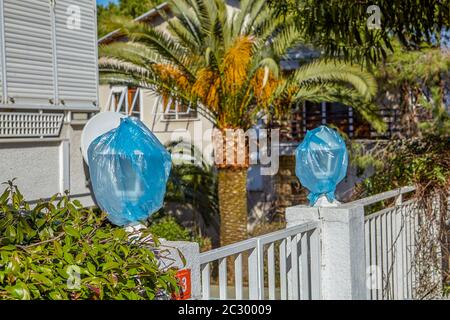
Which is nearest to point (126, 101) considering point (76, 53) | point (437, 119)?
point (76, 53)

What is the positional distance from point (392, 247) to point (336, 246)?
150cm

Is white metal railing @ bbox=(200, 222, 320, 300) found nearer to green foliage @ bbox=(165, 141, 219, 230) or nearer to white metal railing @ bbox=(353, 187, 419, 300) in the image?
white metal railing @ bbox=(353, 187, 419, 300)

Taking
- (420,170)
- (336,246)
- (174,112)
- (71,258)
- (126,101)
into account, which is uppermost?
(126,101)

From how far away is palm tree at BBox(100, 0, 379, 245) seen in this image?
1266cm

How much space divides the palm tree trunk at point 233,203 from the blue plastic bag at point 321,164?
8.43m

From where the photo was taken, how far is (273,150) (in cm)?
1762

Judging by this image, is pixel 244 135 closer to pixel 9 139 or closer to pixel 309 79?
pixel 309 79

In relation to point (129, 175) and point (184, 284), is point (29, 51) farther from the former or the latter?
point (184, 284)

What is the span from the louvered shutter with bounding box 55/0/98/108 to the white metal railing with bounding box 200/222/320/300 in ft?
25.7

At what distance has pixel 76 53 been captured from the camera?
11.6 m

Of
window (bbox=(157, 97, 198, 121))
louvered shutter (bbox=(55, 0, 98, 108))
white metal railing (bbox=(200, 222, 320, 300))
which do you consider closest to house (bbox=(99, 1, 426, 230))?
window (bbox=(157, 97, 198, 121))
